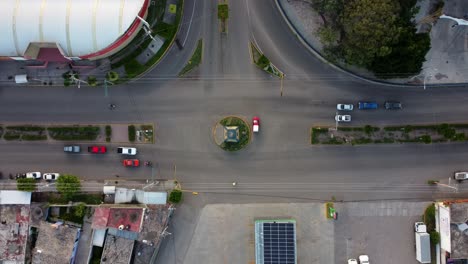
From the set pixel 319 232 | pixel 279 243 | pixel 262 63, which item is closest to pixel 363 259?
pixel 319 232

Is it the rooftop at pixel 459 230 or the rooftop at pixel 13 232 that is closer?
the rooftop at pixel 459 230

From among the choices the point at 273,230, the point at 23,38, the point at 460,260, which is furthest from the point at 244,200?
the point at 23,38

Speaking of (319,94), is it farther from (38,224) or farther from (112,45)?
(38,224)

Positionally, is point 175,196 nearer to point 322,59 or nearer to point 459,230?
point 322,59

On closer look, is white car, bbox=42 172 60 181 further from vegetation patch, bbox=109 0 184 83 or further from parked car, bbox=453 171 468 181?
parked car, bbox=453 171 468 181

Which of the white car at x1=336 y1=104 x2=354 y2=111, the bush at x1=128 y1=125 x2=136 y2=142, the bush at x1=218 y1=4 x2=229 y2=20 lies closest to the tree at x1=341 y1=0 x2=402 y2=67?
the white car at x1=336 y1=104 x2=354 y2=111

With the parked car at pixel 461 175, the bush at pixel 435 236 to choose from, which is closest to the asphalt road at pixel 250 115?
the parked car at pixel 461 175

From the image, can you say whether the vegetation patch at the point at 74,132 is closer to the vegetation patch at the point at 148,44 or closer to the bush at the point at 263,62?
the vegetation patch at the point at 148,44
